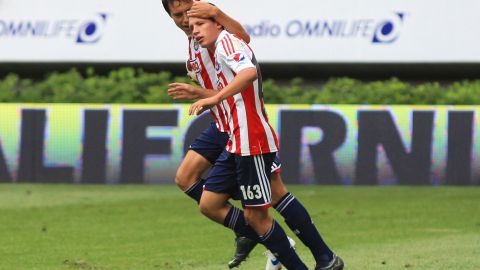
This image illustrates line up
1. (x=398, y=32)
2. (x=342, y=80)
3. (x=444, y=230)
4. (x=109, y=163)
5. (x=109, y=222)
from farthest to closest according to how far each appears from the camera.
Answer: (x=398, y=32)
(x=342, y=80)
(x=109, y=163)
(x=109, y=222)
(x=444, y=230)

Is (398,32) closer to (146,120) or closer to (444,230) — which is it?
(146,120)

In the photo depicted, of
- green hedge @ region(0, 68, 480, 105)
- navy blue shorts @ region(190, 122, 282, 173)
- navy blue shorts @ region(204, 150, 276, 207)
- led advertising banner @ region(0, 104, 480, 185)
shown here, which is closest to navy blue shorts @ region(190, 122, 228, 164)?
navy blue shorts @ region(190, 122, 282, 173)

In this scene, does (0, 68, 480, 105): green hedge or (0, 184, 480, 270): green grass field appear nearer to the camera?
(0, 184, 480, 270): green grass field

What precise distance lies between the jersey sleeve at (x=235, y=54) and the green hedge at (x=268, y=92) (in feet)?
35.8

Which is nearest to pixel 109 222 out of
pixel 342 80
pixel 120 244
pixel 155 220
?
pixel 155 220

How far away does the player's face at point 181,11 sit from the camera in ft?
26.8

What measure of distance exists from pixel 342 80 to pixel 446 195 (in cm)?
421

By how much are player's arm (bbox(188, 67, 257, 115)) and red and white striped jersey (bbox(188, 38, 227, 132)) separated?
675mm

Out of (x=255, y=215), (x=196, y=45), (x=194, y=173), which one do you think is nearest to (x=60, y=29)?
(x=194, y=173)

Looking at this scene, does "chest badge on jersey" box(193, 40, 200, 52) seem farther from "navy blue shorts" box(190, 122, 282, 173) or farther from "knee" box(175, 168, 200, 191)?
"knee" box(175, 168, 200, 191)

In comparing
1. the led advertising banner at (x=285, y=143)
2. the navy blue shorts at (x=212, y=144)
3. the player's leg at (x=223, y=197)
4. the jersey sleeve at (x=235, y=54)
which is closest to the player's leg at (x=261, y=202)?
the player's leg at (x=223, y=197)

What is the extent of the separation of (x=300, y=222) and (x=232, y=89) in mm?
1350

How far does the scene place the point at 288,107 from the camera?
1686 cm

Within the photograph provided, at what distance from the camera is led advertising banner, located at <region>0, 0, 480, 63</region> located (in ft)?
70.7
